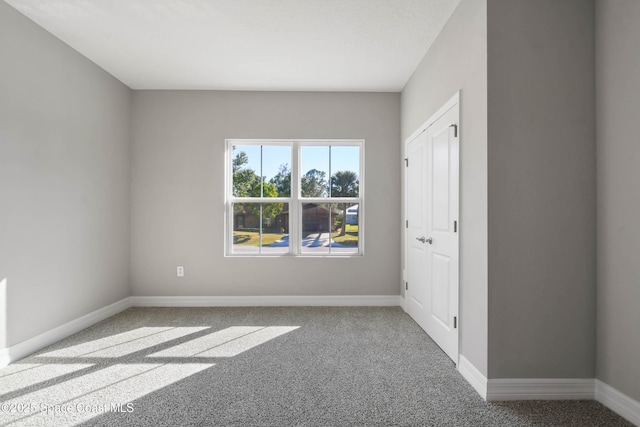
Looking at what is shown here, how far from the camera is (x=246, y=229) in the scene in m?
4.43

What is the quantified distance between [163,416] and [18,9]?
10.5ft

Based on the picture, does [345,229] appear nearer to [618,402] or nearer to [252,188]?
[252,188]

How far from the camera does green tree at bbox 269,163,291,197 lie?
4.44 meters

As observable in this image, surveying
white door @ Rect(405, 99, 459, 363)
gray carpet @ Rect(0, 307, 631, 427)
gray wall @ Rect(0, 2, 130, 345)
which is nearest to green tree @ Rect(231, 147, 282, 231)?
gray wall @ Rect(0, 2, 130, 345)

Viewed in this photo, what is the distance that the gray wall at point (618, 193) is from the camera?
6.10ft

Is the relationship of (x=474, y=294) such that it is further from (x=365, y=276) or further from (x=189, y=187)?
(x=189, y=187)

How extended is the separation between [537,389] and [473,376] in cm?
36

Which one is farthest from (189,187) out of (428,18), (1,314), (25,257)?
(428,18)

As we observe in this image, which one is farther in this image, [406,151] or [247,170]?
[247,170]

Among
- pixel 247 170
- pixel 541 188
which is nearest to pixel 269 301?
pixel 247 170

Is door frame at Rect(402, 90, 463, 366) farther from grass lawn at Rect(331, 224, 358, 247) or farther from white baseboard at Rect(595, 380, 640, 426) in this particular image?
white baseboard at Rect(595, 380, 640, 426)

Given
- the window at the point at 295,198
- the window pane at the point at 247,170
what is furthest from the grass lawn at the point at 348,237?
the window pane at the point at 247,170

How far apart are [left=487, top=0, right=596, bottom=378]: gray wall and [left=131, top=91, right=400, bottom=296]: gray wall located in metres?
2.23

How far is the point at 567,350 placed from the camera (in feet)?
6.94
